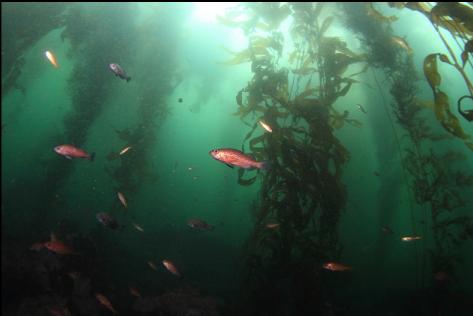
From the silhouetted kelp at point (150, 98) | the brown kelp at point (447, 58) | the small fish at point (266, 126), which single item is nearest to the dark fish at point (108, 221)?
the small fish at point (266, 126)

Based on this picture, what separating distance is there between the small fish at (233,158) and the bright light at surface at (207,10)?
8.88m

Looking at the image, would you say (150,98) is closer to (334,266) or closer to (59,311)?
(59,311)

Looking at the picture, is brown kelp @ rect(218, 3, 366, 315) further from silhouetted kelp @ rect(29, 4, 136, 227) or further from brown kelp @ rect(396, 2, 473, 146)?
silhouetted kelp @ rect(29, 4, 136, 227)

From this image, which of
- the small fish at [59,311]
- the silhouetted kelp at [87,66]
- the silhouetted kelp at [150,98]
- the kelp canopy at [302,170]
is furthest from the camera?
the silhouetted kelp at [87,66]

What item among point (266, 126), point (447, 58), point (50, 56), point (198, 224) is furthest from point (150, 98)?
point (447, 58)

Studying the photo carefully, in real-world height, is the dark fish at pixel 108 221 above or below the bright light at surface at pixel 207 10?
below

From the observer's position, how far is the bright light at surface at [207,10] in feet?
38.4

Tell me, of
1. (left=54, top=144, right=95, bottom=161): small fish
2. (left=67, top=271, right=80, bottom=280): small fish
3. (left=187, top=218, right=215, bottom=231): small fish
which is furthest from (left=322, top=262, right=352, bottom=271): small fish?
(left=67, top=271, right=80, bottom=280): small fish

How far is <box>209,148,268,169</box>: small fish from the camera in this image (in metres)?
3.60

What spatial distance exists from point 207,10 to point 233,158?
11690 mm

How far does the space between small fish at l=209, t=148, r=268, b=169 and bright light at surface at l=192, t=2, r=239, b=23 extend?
8.88 meters

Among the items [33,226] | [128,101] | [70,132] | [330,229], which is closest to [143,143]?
[70,132]

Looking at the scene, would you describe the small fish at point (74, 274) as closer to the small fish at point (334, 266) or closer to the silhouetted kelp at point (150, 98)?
the silhouetted kelp at point (150, 98)

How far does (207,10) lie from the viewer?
1341 cm
